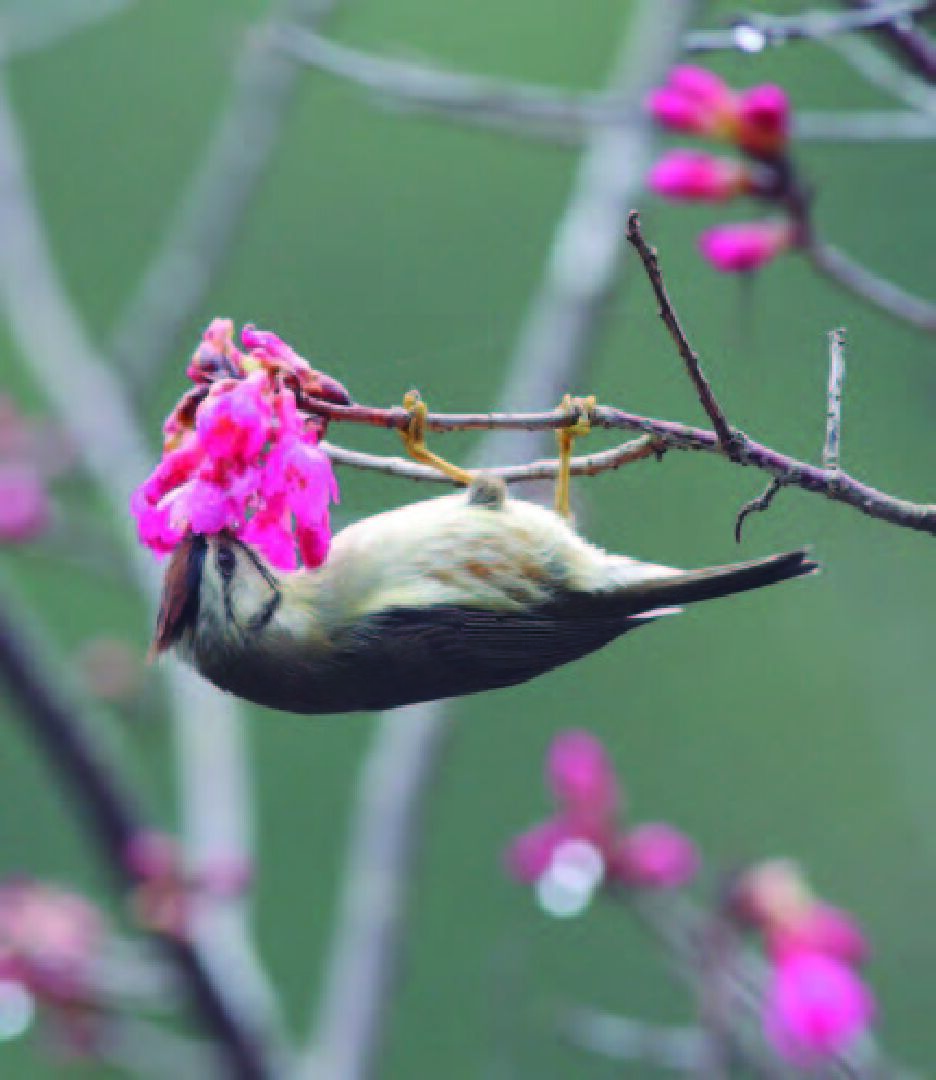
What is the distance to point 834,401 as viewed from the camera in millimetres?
1167

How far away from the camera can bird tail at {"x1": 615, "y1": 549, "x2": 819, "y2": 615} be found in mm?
1266

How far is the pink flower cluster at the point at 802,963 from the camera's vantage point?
6.85 feet

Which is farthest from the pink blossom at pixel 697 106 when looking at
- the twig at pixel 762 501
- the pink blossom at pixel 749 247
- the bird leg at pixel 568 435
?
the twig at pixel 762 501

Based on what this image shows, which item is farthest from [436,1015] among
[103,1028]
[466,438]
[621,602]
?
[621,602]

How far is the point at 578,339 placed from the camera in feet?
8.67

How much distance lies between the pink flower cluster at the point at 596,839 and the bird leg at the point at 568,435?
3.31ft

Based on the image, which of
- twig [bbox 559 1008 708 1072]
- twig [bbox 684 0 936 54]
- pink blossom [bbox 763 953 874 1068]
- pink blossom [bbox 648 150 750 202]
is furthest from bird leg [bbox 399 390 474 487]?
pink blossom [bbox 763 953 874 1068]

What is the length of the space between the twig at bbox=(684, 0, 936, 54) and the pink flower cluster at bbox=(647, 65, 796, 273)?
0.39 meters

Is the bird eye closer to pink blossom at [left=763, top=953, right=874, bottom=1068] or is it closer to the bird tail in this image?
the bird tail

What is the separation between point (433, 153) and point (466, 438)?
9.37ft

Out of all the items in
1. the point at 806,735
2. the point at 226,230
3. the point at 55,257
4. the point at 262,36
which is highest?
the point at 262,36

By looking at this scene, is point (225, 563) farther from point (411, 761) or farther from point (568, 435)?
point (411, 761)

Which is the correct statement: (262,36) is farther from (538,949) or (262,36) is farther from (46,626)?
(46,626)

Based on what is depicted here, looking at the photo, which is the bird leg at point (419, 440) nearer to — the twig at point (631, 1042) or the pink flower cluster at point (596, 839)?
the twig at point (631, 1042)
